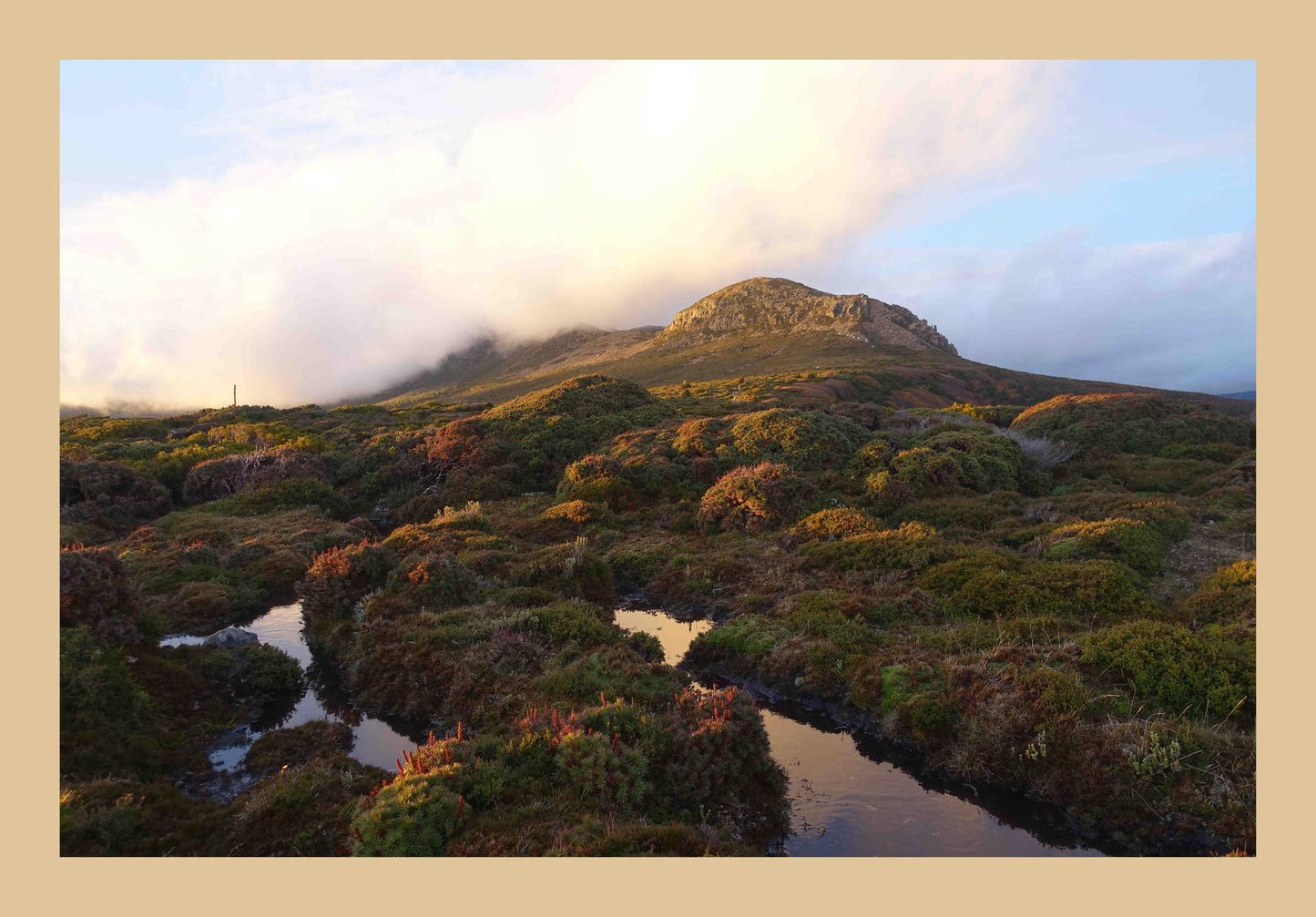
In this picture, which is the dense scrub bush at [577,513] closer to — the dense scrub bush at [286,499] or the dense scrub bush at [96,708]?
the dense scrub bush at [286,499]

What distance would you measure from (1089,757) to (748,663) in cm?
578

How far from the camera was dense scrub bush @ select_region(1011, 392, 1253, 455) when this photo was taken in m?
32.2

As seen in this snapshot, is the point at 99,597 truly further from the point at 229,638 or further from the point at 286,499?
the point at 286,499

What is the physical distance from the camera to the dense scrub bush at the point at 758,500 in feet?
71.8

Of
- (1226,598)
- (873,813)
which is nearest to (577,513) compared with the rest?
(873,813)

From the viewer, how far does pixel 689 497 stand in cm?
2600

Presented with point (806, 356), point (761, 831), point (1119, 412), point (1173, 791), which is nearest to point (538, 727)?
point (761, 831)

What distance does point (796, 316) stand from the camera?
154 m

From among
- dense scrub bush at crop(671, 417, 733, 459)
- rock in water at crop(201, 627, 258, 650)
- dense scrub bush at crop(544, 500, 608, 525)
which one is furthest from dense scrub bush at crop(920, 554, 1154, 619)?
rock in water at crop(201, 627, 258, 650)

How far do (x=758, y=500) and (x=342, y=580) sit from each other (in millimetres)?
12542

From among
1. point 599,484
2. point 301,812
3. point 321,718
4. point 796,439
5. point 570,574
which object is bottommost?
point 321,718

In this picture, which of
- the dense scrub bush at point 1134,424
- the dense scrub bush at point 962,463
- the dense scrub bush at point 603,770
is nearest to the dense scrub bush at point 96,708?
the dense scrub bush at point 603,770

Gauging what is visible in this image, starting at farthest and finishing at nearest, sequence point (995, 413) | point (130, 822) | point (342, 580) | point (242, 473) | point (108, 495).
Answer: point (995, 413), point (242, 473), point (108, 495), point (342, 580), point (130, 822)

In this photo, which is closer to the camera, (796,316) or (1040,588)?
(1040,588)
